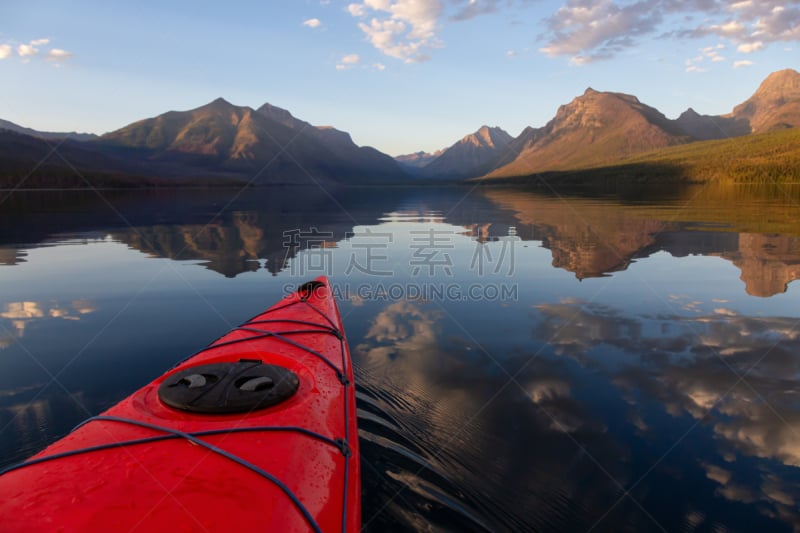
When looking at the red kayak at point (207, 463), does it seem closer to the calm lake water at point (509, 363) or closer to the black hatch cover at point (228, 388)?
the black hatch cover at point (228, 388)

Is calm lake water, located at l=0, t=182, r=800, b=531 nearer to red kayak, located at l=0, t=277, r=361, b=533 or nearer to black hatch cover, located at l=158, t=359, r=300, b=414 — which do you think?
red kayak, located at l=0, t=277, r=361, b=533

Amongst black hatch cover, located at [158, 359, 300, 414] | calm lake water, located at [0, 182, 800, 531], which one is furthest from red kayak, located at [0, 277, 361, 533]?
calm lake water, located at [0, 182, 800, 531]

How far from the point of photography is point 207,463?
10.7 feet

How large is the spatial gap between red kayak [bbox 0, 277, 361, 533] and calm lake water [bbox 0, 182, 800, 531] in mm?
848

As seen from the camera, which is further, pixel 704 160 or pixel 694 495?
pixel 704 160

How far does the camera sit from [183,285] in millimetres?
11695

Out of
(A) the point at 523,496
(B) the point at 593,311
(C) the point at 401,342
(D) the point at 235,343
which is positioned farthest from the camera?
(B) the point at 593,311

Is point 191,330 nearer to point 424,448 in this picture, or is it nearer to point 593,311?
point 424,448

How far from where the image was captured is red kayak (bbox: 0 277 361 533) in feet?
8.97

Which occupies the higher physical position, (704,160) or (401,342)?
(704,160)

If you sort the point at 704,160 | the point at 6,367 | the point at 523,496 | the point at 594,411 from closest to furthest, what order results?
1. the point at 523,496
2. the point at 594,411
3. the point at 6,367
4. the point at 704,160

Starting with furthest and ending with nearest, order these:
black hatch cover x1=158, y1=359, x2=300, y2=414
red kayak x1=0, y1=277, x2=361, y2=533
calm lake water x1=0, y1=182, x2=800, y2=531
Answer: calm lake water x1=0, y1=182, x2=800, y2=531
black hatch cover x1=158, y1=359, x2=300, y2=414
red kayak x1=0, y1=277, x2=361, y2=533

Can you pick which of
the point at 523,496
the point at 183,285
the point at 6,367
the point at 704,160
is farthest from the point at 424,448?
the point at 704,160

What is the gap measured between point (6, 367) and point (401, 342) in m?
6.56
